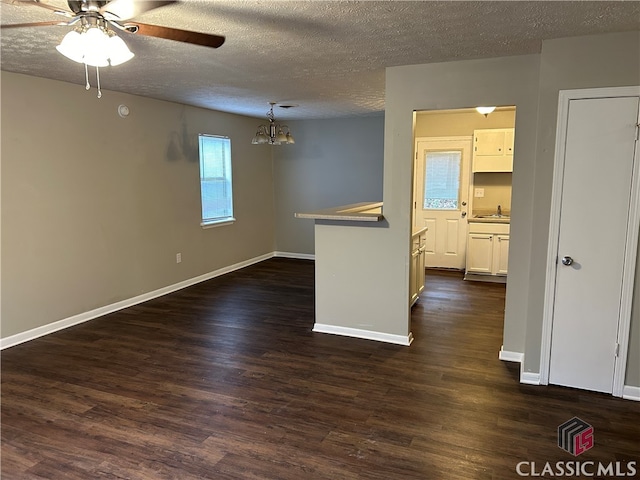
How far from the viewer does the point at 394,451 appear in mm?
2330

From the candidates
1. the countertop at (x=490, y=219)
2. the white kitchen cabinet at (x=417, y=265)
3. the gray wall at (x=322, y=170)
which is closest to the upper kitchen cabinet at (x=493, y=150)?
the countertop at (x=490, y=219)

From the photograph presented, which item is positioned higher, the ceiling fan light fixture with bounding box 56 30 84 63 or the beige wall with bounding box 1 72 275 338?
the ceiling fan light fixture with bounding box 56 30 84 63

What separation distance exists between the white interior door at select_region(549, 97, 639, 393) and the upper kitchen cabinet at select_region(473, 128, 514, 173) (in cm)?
329

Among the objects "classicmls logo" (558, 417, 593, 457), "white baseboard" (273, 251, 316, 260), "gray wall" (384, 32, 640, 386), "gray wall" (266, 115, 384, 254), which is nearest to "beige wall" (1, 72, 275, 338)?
"gray wall" (266, 115, 384, 254)

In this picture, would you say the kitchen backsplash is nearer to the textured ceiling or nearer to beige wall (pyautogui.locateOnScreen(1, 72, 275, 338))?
the textured ceiling

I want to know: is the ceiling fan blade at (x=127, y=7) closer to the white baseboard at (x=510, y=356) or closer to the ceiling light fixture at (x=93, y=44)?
the ceiling light fixture at (x=93, y=44)

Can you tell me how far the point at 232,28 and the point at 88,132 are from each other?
251cm

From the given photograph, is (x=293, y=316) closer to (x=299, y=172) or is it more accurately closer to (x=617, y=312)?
(x=617, y=312)

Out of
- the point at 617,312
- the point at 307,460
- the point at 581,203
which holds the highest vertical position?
the point at 581,203

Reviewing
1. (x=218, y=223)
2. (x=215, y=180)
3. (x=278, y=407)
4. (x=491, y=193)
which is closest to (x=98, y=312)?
(x=218, y=223)

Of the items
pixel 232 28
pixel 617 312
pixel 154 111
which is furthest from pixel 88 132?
pixel 617 312

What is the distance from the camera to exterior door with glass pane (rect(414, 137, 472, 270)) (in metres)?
6.41

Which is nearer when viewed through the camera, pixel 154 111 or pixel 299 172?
pixel 154 111

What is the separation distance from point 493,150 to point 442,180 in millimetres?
837
